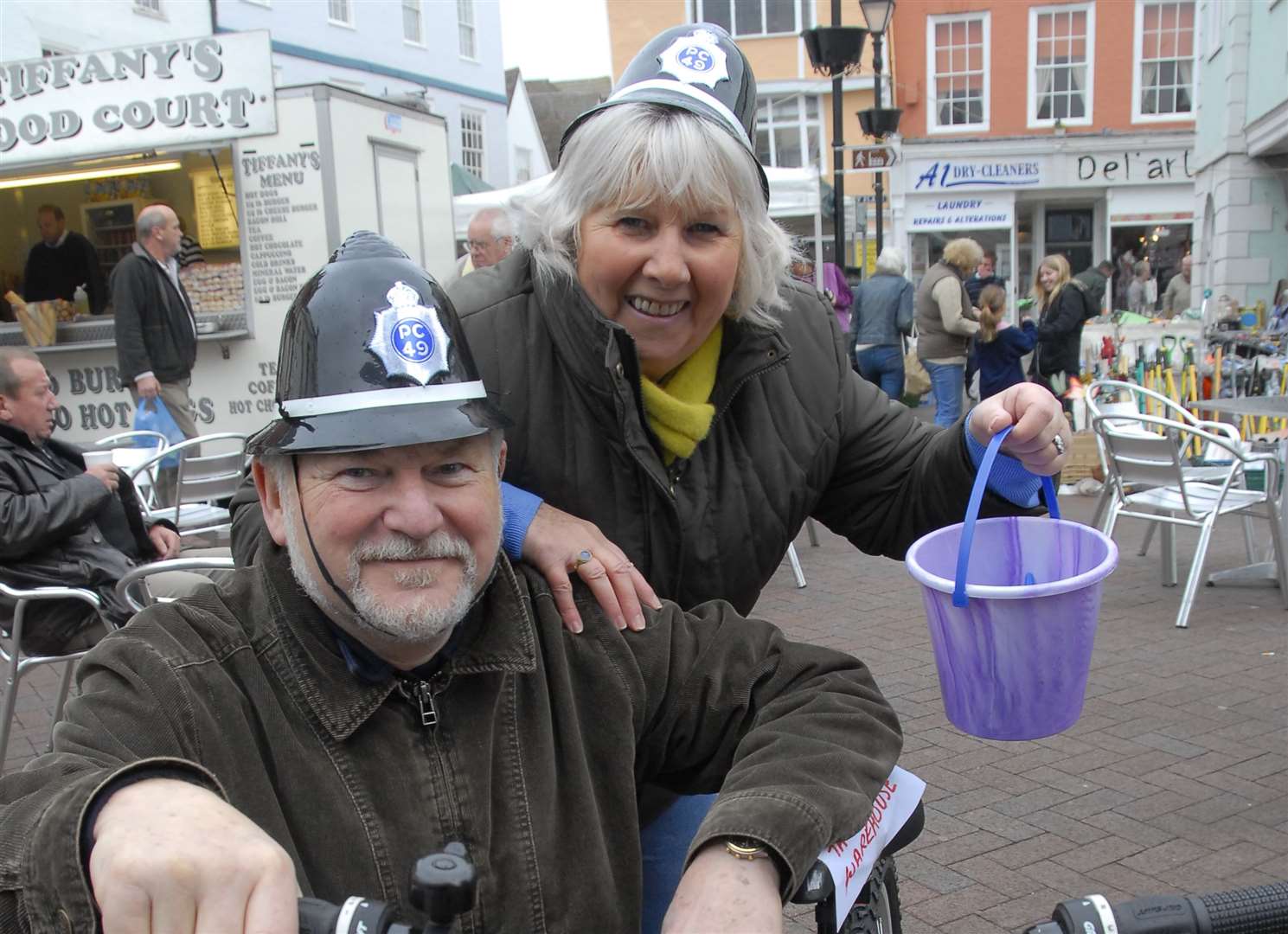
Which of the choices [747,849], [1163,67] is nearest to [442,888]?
[747,849]

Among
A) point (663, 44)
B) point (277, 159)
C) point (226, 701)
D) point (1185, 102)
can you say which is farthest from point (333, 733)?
point (1185, 102)

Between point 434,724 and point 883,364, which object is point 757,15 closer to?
point 883,364

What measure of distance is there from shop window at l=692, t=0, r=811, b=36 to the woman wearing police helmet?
28.8 meters

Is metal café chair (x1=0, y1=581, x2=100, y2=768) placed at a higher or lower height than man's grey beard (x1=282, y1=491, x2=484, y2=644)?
lower

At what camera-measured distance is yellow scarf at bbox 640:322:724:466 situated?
2.12m

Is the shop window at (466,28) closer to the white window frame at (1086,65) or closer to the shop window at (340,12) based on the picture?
the shop window at (340,12)

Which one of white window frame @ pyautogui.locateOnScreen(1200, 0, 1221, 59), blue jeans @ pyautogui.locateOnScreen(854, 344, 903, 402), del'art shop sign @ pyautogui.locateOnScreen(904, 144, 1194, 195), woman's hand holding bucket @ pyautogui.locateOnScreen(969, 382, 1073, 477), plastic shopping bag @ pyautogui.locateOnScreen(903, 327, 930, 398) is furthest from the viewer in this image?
del'art shop sign @ pyautogui.locateOnScreen(904, 144, 1194, 195)

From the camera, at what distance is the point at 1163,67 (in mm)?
28141

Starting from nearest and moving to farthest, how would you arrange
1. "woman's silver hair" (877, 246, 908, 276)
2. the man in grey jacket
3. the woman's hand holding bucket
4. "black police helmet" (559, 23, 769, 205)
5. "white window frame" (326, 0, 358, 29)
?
the woman's hand holding bucket, "black police helmet" (559, 23, 769, 205), the man in grey jacket, "woman's silver hair" (877, 246, 908, 276), "white window frame" (326, 0, 358, 29)

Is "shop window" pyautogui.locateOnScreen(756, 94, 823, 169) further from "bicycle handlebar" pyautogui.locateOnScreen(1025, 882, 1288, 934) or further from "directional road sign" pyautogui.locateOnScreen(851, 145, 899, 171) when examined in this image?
"bicycle handlebar" pyautogui.locateOnScreen(1025, 882, 1288, 934)

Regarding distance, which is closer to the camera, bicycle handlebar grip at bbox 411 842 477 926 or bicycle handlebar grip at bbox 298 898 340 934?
bicycle handlebar grip at bbox 411 842 477 926

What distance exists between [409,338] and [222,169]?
10.6 m

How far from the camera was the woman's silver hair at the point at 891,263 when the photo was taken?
11.6 meters

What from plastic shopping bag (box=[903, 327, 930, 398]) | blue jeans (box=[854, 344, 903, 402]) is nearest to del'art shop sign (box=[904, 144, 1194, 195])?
plastic shopping bag (box=[903, 327, 930, 398])
